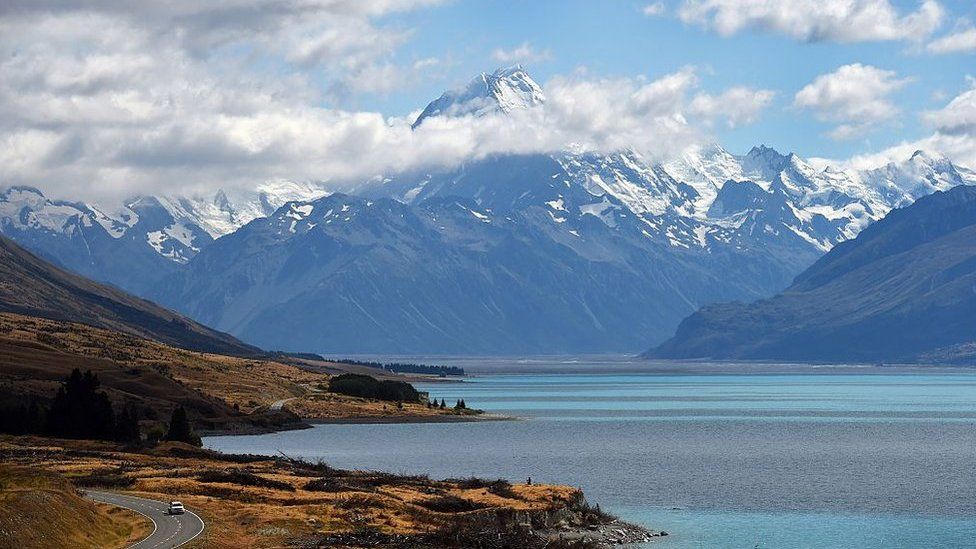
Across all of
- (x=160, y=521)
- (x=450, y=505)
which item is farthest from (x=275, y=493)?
(x=160, y=521)

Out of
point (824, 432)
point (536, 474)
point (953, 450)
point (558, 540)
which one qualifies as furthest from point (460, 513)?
point (824, 432)

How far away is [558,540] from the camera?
267 ft

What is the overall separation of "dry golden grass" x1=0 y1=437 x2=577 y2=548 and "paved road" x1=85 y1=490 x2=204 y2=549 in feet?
3.14

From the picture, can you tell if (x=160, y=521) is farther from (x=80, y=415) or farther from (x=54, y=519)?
(x=80, y=415)

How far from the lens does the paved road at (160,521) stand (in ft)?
224

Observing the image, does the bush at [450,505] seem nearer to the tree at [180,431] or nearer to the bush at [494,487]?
the bush at [494,487]

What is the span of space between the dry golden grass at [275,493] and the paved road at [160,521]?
956 mm

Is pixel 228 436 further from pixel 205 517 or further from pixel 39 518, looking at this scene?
pixel 39 518

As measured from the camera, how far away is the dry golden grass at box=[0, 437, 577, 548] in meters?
78.6

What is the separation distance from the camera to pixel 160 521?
7512cm

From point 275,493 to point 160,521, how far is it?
1465 centimetres

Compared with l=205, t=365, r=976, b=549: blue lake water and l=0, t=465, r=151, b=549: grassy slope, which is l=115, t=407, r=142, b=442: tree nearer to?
l=205, t=365, r=976, b=549: blue lake water

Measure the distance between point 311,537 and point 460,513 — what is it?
14.3m

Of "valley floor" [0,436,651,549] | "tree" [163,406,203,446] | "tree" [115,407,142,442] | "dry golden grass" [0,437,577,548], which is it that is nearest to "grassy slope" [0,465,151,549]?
"valley floor" [0,436,651,549]
